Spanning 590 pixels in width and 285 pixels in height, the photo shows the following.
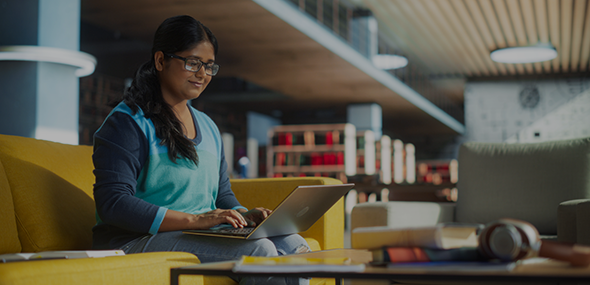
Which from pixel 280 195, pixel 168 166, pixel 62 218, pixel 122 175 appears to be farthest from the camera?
pixel 280 195

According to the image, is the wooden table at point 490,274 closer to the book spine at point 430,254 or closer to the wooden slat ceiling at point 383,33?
the book spine at point 430,254

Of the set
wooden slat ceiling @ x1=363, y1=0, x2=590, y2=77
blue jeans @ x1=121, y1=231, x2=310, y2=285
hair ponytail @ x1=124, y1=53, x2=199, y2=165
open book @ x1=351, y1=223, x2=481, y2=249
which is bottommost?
blue jeans @ x1=121, y1=231, x2=310, y2=285

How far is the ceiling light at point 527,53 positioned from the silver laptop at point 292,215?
28.5 feet

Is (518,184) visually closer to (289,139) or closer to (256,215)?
(256,215)

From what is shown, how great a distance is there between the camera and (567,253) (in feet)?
2.55

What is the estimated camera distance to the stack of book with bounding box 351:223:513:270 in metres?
0.83

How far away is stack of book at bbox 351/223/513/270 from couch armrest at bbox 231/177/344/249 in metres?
1.18

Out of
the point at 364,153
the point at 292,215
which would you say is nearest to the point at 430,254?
the point at 292,215

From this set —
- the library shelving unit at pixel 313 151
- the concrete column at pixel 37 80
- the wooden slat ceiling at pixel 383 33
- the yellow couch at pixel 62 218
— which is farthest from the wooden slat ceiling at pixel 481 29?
the yellow couch at pixel 62 218

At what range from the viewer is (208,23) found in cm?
689

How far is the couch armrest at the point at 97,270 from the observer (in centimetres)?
88

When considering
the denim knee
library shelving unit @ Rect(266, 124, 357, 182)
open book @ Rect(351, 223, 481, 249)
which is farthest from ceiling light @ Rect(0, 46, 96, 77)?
library shelving unit @ Rect(266, 124, 357, 182)

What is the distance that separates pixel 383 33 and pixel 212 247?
1025 centimetres

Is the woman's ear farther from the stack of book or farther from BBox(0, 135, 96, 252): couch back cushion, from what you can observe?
the stack of book
